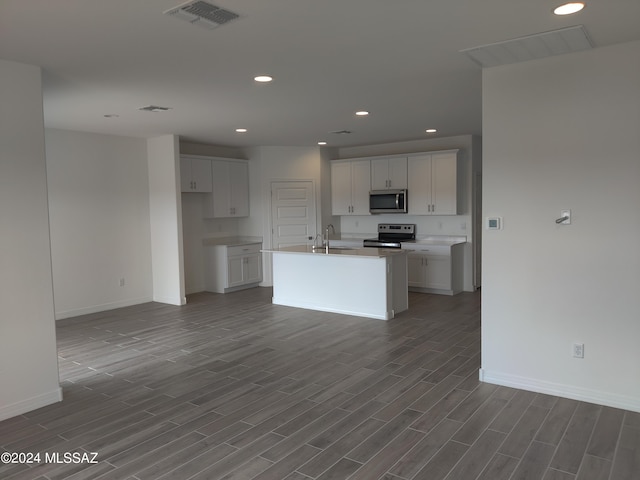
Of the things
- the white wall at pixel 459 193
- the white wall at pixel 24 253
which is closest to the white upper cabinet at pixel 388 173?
the white wall at pixel 459 193

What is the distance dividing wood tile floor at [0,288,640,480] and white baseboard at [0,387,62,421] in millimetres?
58

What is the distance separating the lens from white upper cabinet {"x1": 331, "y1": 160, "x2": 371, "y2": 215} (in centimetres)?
865

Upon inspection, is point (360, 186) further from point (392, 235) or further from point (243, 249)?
point (243, 249)

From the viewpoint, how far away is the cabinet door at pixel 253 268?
8422 mm

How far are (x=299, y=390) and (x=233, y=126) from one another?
3.87 meters

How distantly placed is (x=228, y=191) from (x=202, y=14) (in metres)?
5.83

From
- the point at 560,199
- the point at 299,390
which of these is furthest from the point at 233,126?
the point at 560,199

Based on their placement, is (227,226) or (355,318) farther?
(227,226)

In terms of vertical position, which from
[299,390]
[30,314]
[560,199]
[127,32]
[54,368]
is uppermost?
[127,32]

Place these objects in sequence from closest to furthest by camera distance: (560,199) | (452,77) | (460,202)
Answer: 1. (560,199)
2. (452,77)
3. (460,202)

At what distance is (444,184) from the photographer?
776cm

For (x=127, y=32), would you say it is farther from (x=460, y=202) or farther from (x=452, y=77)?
(x=460, y=202)

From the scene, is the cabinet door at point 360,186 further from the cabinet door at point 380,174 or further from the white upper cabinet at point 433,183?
the white upper cabinet at point 433,183

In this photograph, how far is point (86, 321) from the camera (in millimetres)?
6289
